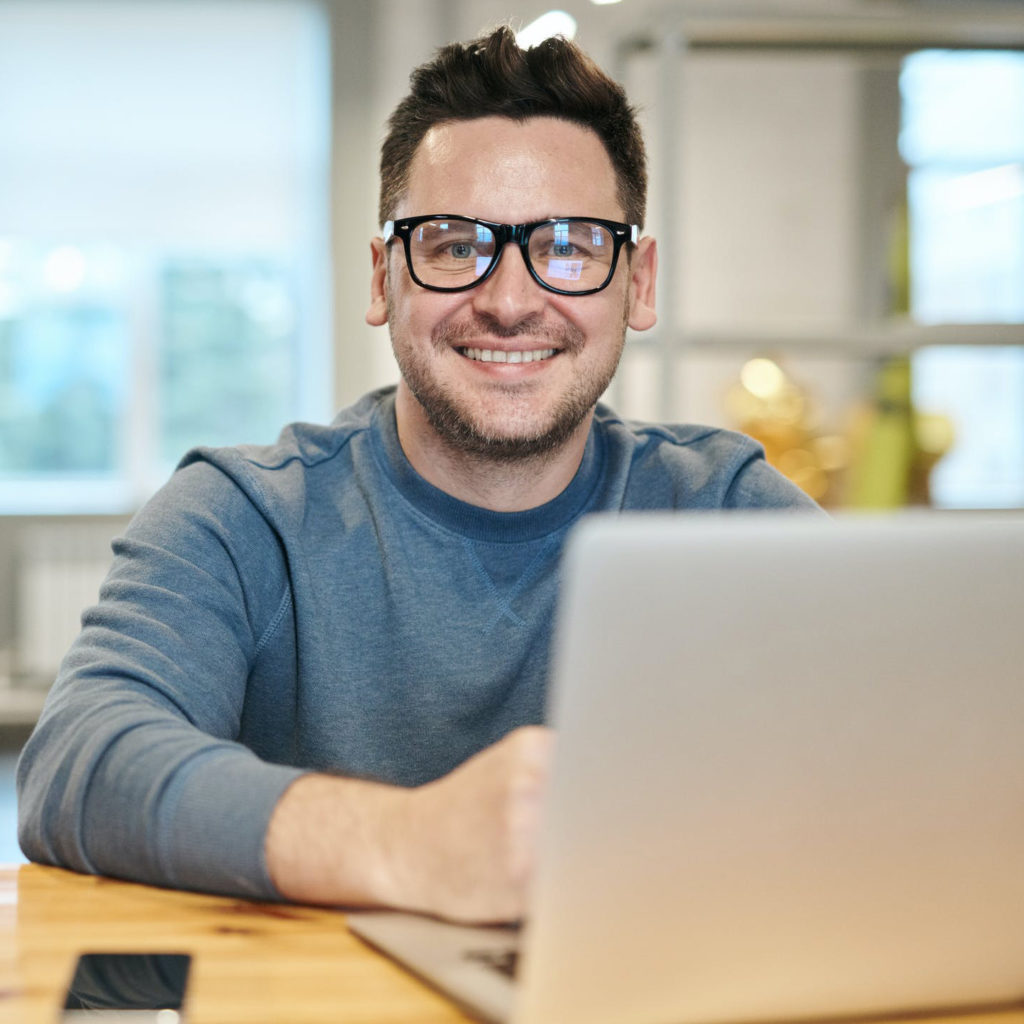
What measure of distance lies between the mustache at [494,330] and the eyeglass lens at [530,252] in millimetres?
39

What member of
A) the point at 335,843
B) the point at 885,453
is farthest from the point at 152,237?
the point at 335,843

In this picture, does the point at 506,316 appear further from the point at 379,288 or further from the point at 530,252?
the point at 379,288

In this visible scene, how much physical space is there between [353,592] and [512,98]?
0.54 metres

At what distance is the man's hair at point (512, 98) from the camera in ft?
4.32

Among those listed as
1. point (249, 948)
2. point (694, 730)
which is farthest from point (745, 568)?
point (249, 948)

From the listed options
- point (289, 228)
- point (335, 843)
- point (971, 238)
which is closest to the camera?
point (335, 843)

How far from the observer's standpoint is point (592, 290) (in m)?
1.29

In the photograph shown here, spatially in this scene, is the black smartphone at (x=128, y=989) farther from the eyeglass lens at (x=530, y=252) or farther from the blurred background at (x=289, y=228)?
the blurred background at (x=289, y=228)

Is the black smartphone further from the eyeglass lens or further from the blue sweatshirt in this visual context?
the eyeglass lens

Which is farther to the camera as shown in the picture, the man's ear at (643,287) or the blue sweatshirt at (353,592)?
the man's ear at (643,287)

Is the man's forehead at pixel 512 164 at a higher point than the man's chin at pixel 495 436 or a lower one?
higher

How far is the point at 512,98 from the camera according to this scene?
4.30 ft

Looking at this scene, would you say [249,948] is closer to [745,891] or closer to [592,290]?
[745,891]

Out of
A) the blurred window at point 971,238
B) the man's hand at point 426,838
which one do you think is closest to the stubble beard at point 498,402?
the man's hand at point 426,838
